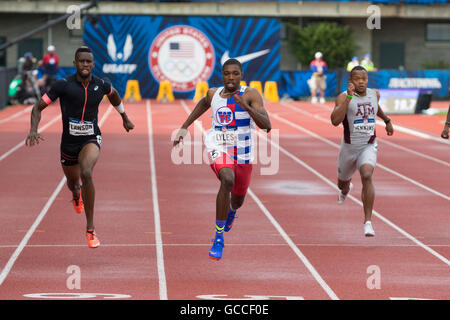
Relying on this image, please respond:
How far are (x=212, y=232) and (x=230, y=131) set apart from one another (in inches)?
92.6

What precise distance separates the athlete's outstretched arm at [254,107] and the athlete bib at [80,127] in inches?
67.2

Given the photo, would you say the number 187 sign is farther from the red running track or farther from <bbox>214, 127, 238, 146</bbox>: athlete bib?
<bbox>214, 127, 238, 146</bbox>: athlete bib

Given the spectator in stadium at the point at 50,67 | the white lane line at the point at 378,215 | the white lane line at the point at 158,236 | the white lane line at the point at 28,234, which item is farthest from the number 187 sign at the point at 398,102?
the white lane line at the point at 28,234

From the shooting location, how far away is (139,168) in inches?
700

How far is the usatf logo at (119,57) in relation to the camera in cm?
3972

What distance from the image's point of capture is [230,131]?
9.35 m

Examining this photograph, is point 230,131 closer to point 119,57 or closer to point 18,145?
point 18,145

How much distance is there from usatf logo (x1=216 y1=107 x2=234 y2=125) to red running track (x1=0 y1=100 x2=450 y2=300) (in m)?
1.39

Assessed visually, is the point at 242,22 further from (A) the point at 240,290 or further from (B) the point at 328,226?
(A) the point at 240,290

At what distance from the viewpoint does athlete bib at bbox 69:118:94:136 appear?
9.89 meters

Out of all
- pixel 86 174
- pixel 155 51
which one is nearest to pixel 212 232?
pixel 86 174

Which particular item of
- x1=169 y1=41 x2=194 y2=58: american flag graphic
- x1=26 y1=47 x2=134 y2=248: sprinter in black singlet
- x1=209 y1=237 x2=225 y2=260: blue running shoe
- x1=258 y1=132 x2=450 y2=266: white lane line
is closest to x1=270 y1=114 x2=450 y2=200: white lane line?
x1=258 y1=132 x2=450 y2=266: white lane line

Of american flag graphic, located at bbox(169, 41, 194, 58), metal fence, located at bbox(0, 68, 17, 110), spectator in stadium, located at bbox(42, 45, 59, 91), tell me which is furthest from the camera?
american flag graphic, located at bbox(169, 41, 194, 58)

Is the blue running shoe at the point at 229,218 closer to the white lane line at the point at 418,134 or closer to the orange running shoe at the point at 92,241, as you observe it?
the orange running shoe at the point at 92,241
